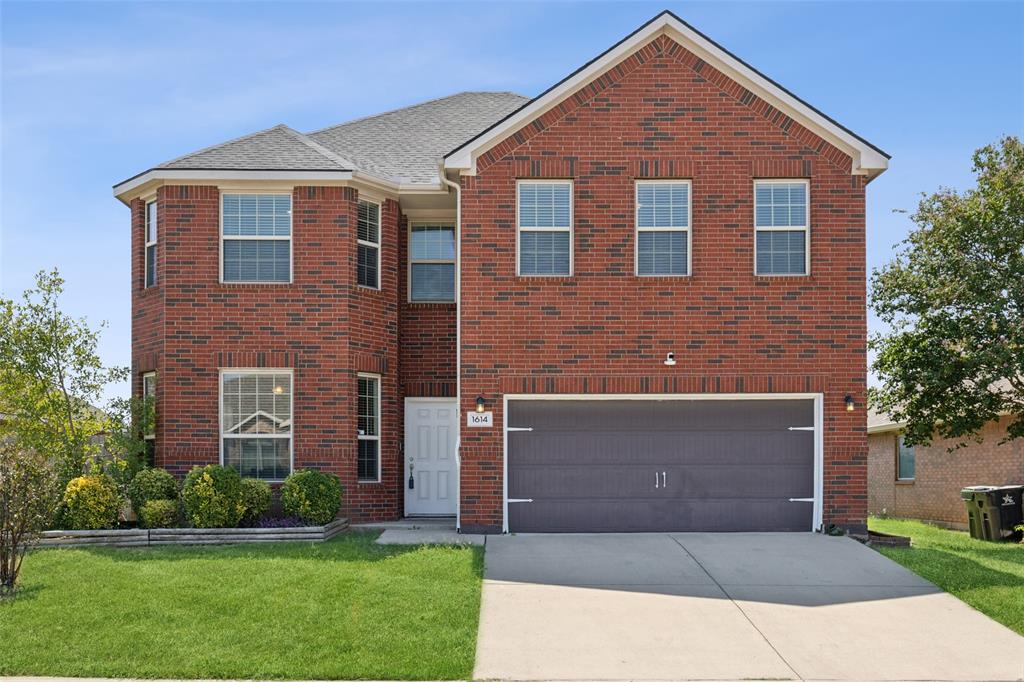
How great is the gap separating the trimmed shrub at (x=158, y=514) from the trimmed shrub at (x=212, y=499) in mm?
204

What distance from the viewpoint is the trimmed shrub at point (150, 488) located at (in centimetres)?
1518

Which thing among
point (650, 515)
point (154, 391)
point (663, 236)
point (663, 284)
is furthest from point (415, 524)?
point (663, 236)

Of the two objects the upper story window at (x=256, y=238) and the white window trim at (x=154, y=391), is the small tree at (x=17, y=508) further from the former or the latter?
the upper story window at (x=256, y=238)

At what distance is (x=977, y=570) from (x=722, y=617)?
4.27m

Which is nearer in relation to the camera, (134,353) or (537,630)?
(537,630)

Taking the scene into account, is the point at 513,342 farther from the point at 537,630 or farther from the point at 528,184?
the point at 537,630

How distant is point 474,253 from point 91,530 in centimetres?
674

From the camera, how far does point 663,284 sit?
1561 centimetres

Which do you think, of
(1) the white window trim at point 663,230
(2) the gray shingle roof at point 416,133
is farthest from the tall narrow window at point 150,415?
(1) the white window trim at point 663,230

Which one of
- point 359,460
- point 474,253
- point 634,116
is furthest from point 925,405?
point 359,460

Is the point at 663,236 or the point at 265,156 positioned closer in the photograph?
the point at 663,236

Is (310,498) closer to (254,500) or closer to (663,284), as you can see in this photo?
(254,500)

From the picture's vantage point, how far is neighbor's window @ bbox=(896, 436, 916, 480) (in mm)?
26497

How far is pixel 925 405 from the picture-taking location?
17906mm
